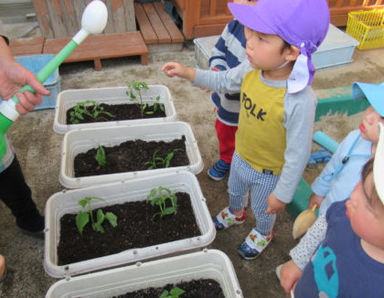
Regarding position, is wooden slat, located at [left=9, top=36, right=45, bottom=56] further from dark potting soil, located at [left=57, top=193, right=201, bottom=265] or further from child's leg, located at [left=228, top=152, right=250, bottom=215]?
child's leg, located at [left=228, top=152, right=250, bottom=215]

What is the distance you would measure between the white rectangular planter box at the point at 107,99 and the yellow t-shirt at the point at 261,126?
0.53 metres

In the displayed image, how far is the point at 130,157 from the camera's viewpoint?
5.27 feet

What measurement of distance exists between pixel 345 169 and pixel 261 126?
0.32 metres

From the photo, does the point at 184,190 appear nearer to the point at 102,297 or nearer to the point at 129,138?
the point at 129,138

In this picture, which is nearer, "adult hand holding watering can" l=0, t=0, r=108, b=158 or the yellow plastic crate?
"adult hand holding watering can" l=0, t=0, r=108, b=158

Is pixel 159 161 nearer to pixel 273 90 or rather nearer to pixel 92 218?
pixel 92 218

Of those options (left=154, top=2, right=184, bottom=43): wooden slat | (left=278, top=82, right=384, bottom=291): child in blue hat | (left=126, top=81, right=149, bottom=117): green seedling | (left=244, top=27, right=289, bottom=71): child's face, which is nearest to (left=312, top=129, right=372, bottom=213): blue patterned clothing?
(left=278, top=82, right=384, bottom=291): child in blue hat

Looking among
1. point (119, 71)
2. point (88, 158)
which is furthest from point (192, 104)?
point (88, 158)

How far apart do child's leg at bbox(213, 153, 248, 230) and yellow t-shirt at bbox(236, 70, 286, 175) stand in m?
0.10

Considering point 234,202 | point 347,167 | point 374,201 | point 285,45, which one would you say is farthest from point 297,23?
point 234,202

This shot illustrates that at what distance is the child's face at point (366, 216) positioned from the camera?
574mm

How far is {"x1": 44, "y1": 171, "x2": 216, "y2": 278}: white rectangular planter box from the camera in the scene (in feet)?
3.58

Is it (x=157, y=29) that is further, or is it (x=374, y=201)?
(x=157, y=29)

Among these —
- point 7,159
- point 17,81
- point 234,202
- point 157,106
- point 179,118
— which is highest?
point 17,81
